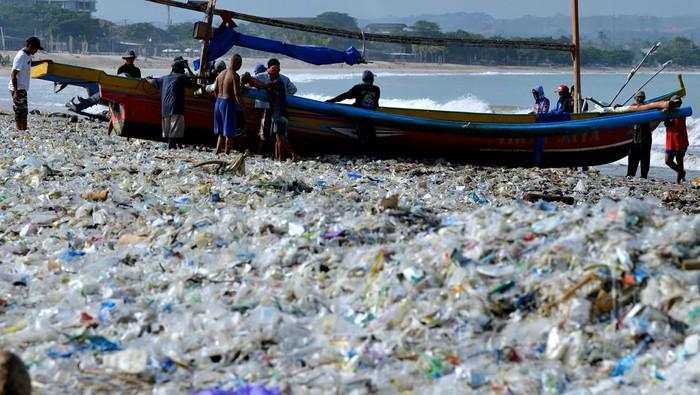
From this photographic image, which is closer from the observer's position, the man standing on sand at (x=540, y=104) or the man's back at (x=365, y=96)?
the man's back at (x=365, y=96)

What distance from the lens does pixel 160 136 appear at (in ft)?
44.2

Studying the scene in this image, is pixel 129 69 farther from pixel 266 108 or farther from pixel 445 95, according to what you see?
pixel 445 95

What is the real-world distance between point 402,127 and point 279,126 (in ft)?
5.95

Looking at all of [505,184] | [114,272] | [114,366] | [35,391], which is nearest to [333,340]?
[114,366]

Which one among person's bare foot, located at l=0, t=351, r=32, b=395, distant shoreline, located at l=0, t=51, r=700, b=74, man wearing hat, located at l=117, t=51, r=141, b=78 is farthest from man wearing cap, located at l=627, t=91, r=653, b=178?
distant shoreline, located at l=0, t=51, r=700, b=74

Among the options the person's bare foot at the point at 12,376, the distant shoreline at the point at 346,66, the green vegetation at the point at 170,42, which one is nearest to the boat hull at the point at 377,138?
the person's bare foot at the point at 12,376

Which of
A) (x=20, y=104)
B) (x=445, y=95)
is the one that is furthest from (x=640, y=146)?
(x=445, y=95)

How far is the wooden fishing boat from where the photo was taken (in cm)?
1284

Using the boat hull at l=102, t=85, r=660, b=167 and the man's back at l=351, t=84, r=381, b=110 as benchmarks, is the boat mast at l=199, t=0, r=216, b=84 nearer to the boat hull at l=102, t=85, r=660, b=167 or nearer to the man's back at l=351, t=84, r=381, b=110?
the boat hull at l=102, t=85, r=660, b=167

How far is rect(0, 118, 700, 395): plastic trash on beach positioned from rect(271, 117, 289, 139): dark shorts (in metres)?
4.40

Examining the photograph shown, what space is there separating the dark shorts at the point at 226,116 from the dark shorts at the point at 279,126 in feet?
1.47

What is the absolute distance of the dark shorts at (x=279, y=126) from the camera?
39.4ft

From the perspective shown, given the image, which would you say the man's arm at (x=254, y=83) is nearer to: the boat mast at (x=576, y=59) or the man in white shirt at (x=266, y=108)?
the man in white shirt at (x=266, y=108)

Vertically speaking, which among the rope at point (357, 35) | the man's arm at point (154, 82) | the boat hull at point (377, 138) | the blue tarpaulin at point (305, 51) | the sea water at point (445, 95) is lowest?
the sea water at point (445, 95)
